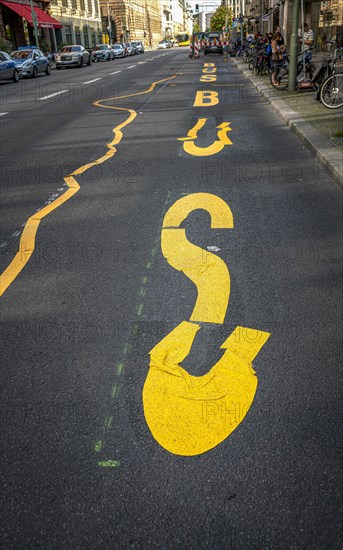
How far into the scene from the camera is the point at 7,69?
26.0 metres

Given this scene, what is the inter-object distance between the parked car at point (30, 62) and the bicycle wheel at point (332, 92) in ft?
69.3

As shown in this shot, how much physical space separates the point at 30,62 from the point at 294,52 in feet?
65.8

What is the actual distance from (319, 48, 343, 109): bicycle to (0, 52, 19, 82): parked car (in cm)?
1904

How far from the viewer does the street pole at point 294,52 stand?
45.4 feet

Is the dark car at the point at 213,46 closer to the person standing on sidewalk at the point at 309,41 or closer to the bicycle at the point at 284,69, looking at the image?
the bicycle at the point at 284,69

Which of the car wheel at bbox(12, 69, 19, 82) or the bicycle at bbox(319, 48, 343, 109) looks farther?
the car wheel at bbox(12, 69, 19, 82)

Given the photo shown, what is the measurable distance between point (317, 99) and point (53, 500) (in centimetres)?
1246

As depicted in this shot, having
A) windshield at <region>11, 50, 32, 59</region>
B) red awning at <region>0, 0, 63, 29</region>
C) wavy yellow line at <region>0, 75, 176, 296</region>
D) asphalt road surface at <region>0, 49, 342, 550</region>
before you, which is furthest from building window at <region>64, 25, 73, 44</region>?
asphalt road surface at <region>0, 49, 342, 550</region>

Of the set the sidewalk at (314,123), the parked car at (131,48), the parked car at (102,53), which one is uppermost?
the parked car at (131,48)

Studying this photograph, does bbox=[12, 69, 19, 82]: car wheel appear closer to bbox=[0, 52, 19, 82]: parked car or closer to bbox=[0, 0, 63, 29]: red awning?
bbox=[0, 52, 19, 82]: parked car

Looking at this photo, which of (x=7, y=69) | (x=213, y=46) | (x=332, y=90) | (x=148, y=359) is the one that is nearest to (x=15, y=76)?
(x=7, y=69)

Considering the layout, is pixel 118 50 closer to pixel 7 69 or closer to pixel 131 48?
pixel 131 48

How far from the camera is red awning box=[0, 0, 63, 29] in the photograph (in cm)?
4341

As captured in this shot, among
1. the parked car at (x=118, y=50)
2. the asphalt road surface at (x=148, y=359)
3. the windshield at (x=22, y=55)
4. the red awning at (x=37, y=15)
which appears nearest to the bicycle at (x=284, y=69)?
the asphalt road surface at (x=148, y=359)
